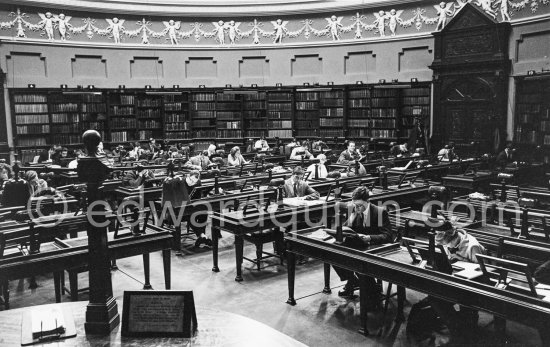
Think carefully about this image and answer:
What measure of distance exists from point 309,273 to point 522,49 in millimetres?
10555

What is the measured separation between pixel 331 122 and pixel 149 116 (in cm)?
630

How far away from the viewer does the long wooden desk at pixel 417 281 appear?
3.20 metres

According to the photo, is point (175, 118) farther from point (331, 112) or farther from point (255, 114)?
point (331, 112)

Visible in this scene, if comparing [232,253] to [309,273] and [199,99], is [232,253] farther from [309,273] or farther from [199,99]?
[199,99]

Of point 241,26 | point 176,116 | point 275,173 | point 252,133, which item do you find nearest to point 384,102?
point 252,133

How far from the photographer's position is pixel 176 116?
17.0m

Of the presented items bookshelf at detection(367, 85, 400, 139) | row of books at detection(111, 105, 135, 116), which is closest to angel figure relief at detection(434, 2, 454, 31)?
bookshelf at detection(367, 85, 400, 139)

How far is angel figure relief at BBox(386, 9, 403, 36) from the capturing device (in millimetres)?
16016

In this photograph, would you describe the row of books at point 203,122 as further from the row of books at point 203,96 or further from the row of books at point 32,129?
the row of books at point 32,129

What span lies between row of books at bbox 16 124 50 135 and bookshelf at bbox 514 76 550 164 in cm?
1364

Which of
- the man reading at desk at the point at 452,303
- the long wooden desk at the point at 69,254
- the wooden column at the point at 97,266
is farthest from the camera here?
the long wooden desk at the point at 69,254

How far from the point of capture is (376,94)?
52.6 feet

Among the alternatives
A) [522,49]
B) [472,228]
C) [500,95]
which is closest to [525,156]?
[500,95]

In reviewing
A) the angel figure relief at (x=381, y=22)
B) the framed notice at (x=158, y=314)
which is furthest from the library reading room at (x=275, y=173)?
the angel figure relief at (x=381, y=22)
